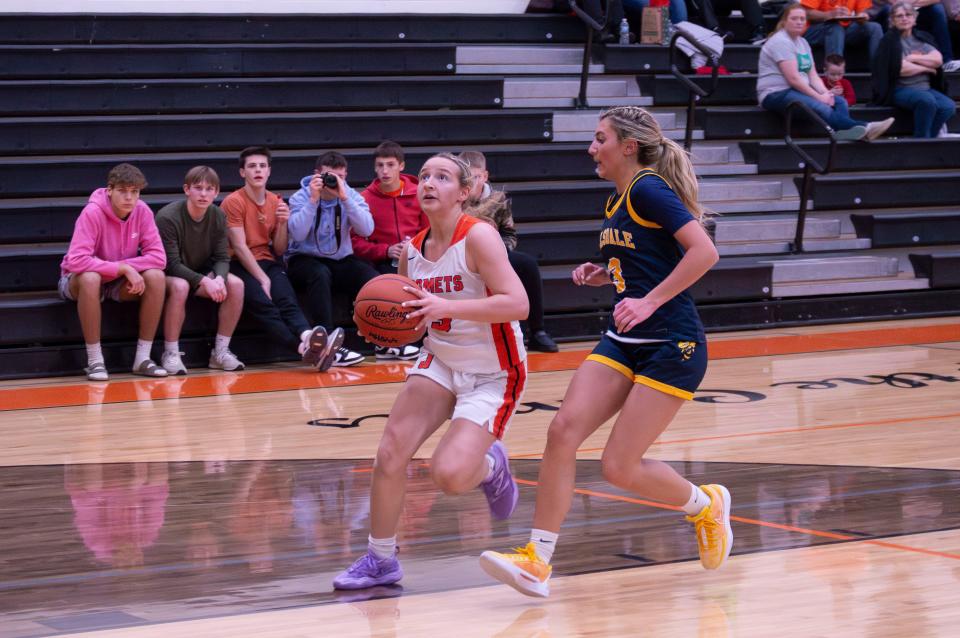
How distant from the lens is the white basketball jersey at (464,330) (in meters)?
3.93

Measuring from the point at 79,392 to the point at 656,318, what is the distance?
443cm

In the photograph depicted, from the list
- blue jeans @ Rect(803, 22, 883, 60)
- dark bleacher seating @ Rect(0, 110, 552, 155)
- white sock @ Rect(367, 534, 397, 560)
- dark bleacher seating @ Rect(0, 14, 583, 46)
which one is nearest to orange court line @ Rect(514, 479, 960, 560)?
white sock @ Rect(367, 534, 397, 560)

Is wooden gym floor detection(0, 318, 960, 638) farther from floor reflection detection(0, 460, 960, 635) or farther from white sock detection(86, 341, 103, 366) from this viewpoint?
white sock detection(86, 341, 103, 366)

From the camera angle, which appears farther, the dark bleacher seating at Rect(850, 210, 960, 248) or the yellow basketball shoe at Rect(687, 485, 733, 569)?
the dark bleacher seating at Rect(850, 210, 960, 248)

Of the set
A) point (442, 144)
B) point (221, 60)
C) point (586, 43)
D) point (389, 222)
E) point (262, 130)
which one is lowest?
point (389, 222)

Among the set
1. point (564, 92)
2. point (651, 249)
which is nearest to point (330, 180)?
point (564, 92)

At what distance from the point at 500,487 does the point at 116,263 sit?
4.17 metres

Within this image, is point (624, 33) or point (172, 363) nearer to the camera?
point (172, 363)

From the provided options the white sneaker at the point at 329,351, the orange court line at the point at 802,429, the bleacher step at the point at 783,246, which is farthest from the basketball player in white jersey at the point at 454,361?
the bleacher step at the point at 783,246

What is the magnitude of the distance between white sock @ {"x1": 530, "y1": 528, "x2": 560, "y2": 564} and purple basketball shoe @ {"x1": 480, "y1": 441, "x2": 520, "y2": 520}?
21.7 inches

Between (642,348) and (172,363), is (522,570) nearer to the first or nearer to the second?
(642,348)

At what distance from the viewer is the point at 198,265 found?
26.6 ft

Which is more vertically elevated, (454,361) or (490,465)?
(454,361)

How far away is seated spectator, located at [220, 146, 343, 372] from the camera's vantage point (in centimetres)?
793
